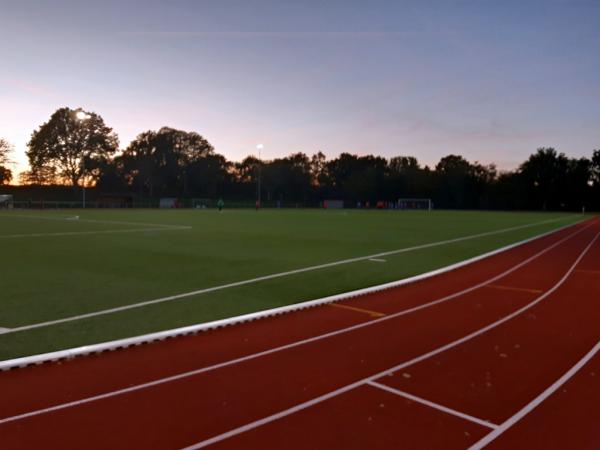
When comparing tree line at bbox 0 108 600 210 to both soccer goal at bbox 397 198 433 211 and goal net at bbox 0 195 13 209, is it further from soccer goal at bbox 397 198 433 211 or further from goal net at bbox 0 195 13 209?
goal net at bbox 0 195 13 209

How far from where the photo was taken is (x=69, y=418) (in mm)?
3449

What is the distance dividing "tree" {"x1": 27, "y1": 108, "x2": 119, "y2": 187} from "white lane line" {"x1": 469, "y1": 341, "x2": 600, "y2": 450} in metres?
78.5

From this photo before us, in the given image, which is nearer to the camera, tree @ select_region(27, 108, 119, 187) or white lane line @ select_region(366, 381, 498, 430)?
white lane line @ select_region(366, 381, 498, 430)

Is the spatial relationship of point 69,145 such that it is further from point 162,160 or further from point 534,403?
point 534,403

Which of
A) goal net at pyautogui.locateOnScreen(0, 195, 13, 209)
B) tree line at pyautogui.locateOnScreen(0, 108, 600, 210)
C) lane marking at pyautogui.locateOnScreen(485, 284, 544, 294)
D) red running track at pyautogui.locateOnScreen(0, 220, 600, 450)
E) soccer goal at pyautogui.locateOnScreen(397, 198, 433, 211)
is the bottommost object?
goal net at pyautogui.locateOnScreen(0, 195, 13, 209)

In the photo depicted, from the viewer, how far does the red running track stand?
3.29m

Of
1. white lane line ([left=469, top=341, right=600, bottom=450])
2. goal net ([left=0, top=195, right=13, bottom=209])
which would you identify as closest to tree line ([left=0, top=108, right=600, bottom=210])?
goal net ([left=0, top=195, right=13, bottom=209])

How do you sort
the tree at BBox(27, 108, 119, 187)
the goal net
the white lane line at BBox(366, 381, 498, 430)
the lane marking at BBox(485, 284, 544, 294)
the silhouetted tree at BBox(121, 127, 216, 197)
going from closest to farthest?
the white lane line at BBox(366, 381, 498, 430) < the lane marking at BBox(485, 284, 544, 294) < the goal net < the tree at BBox(27, 108, 119, 187) < the silhouetted tree at BBox(121, 127, 216, 197)

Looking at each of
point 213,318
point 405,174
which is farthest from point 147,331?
point 405,174

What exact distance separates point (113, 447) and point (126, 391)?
2.93 feet

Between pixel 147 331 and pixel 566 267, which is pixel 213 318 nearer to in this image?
pixel 147 331

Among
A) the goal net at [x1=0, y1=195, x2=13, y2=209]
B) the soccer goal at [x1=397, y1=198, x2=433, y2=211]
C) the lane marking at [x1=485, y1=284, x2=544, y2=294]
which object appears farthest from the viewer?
the soccer goal at [x1=397, y1=198, x2=433, y2=211]

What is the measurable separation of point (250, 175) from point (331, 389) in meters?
105

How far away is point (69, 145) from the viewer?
7488cm
